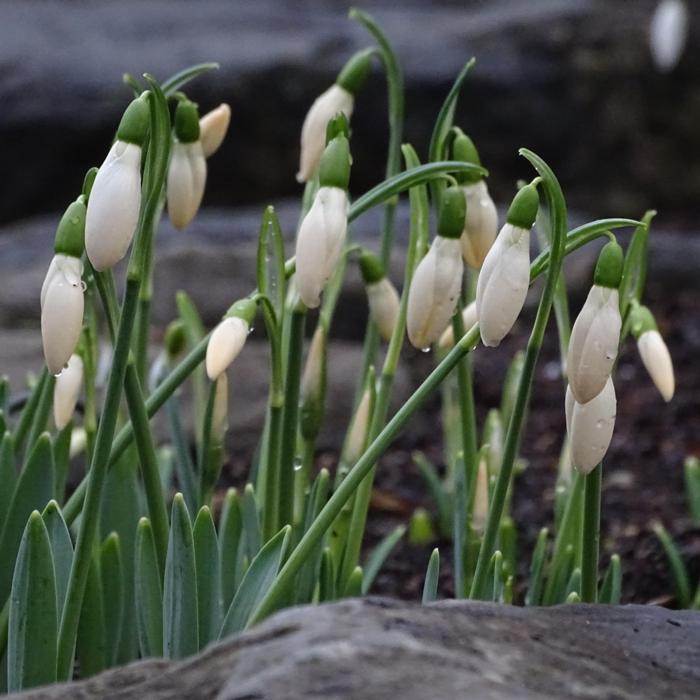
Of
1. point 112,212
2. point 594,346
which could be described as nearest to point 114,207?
point 112,212

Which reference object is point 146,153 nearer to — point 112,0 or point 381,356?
point 381,356

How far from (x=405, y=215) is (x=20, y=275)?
1.51 m

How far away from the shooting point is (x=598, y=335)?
1405mm

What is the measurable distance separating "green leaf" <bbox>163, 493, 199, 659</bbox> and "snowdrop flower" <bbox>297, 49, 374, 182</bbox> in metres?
0.66

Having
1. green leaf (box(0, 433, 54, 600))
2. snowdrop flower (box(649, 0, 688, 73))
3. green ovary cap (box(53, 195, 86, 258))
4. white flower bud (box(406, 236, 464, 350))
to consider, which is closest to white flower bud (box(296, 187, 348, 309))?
white flower bud (box(406, 236, 464, 350))

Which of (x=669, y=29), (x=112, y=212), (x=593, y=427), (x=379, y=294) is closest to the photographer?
(x=112, y=212)

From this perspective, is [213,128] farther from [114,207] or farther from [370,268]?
[114,207]

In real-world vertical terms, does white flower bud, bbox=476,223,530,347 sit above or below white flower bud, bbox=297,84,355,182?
below

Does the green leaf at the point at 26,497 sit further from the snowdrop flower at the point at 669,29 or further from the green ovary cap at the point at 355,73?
the snowdrop flower at the point at 669,29

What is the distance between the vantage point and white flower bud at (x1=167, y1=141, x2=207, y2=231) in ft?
A: 5.94

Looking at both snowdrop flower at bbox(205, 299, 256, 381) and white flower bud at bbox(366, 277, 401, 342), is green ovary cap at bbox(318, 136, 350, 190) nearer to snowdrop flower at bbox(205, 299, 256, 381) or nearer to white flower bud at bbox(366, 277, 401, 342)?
snowdrop flower at bbox(205, 299, 256, 381)

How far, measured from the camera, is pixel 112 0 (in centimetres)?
673

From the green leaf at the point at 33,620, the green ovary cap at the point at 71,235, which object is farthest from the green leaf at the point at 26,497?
the green ovary cap at the point at 71,235

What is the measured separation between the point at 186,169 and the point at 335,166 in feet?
1.19
